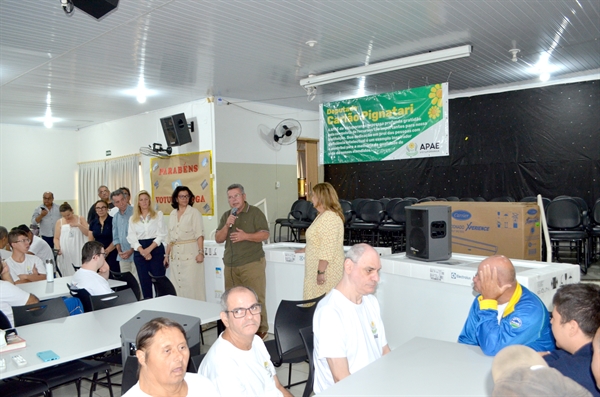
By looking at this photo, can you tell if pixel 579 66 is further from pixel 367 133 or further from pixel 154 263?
pixel 154 263

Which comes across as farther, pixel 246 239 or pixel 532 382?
pixel 246 239

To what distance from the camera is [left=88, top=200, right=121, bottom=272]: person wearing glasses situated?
595 cm

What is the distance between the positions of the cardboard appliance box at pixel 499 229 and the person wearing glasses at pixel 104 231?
4.13 meters

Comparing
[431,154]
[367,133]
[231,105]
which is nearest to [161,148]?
[231,105]

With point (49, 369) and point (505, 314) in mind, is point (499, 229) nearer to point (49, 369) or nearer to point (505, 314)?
point (505, 314)

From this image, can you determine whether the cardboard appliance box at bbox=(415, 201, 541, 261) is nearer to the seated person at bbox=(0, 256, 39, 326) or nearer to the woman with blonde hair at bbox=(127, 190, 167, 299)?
the woman with blonde hair at bbox=(127, 190, 167, 299)

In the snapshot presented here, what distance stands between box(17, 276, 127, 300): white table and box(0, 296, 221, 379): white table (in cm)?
93

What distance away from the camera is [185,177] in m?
9.38

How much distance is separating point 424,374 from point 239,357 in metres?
0.80

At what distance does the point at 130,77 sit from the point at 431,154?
466cm

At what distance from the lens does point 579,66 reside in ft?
25.4

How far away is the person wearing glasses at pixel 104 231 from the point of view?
5949mm

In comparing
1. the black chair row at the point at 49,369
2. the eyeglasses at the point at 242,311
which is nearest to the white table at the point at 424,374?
the eyeglasses at the point at 242,311

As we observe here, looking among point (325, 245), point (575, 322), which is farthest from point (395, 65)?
point (575, 322)
